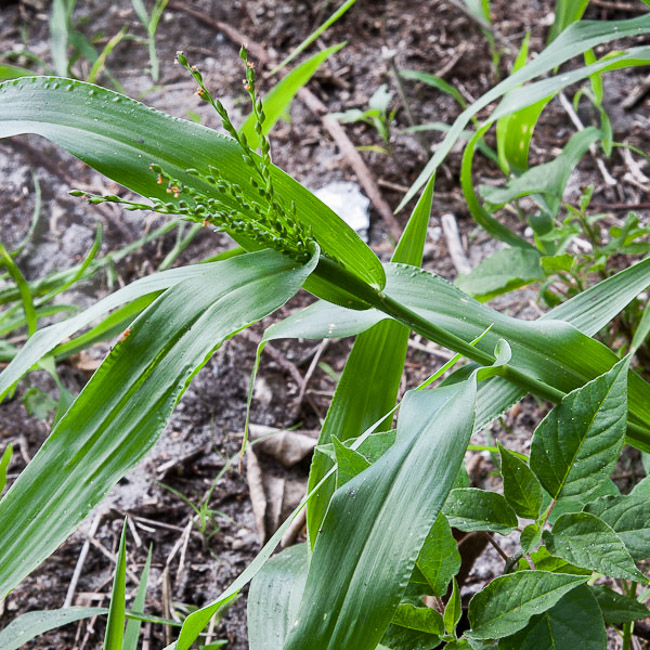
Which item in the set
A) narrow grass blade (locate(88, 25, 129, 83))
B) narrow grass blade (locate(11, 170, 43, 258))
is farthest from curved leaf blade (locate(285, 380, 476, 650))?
narrow grass blade (locate(88, 25, 129, 83))

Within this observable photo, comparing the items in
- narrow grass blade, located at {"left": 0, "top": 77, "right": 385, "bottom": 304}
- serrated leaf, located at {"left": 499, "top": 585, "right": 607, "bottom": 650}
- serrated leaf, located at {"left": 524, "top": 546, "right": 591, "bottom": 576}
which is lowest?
serrated leaf, located at {"left": 499, "top": 585, "right": 607, "bottom": 650}

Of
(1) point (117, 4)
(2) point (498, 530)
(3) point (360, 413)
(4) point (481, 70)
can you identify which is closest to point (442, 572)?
(2) point (498, 530)

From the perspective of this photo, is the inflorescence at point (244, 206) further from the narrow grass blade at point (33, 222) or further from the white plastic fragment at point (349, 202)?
the narrow grass blade at point (33, 222)

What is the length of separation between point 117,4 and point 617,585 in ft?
7.23

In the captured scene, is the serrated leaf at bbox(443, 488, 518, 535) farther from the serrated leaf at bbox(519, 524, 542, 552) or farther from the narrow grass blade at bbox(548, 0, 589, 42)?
the narrow grass blade at bbox(548, 0, 589, 42)

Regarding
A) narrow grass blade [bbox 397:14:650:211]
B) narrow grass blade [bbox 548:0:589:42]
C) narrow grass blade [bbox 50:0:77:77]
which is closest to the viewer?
narrow grass blade [bbox 397:14:650:211]

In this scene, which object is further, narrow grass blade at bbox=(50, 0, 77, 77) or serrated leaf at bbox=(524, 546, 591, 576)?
narrow grass blade at bbox=(50, 0, 77, 77)

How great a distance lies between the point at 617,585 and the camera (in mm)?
878

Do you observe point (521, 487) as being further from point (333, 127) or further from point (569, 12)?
point (333, 127)

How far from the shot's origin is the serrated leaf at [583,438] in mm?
573

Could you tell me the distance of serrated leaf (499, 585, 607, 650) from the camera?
54 centimetres

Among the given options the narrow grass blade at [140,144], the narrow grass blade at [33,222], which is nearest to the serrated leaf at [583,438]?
the narrow grass blade at [140,144]

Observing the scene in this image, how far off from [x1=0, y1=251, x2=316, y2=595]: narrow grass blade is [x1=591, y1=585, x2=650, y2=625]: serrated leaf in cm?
Result: 42

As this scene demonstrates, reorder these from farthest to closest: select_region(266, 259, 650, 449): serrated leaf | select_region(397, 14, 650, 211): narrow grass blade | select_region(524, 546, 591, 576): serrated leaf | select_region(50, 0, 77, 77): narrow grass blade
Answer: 1. select_region(50, 0, 77, 77): narrow grass blade
2. select_region(397, 14, 650, 211): narrow grass blade
3. select_region(266, 259, 650, 449): serrated leaf
4. select_region(524, 546, 591, 576): serrated leaf
